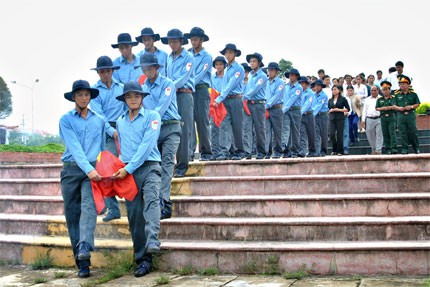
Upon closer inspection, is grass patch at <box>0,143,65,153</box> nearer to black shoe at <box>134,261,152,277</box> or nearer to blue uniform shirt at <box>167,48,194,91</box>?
blue uniform shirt at <box>167,48,194,91</box>

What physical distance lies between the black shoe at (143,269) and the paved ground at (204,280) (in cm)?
5

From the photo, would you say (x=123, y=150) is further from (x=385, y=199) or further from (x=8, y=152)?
(x=8, y=152)

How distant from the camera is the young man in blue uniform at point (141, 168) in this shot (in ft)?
21.6

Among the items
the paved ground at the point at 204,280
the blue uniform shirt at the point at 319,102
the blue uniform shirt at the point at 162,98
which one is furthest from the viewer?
the blue uniform shirt at the point at 319,102

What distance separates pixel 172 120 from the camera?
7.53 meters

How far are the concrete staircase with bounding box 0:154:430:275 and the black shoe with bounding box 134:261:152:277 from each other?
255 mm

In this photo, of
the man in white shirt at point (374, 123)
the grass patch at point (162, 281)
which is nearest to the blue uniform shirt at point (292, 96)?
the man in white shirt at point (374, 123)

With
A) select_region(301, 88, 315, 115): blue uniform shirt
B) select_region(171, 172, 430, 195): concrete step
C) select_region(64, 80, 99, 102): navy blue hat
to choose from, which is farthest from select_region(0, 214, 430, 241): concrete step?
select_region(301, 88, 315, 115): blue uniform shirt

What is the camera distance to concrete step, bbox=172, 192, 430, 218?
23.5 ft

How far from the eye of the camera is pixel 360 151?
15781mm

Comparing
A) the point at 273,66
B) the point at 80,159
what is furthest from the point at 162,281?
the point at 273,66

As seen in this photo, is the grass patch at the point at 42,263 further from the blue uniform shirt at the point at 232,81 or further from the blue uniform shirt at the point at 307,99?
the blue uniform shirt at the point at 307,99

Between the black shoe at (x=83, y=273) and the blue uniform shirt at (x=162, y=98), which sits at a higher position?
the blue uniform shirt at (x=162, y=98)

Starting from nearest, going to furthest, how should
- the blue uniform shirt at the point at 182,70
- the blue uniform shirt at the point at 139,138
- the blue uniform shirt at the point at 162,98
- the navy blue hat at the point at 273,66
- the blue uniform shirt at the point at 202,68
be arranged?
the blue uniform shirt at the point at 139,138 < the blue uniform shirt at the point at 162,98 < the blue uniform shirt at the point at 182,70 < the blue uniform shirt at the point at 202,68 < the navy blue hat at the point at 273,66
